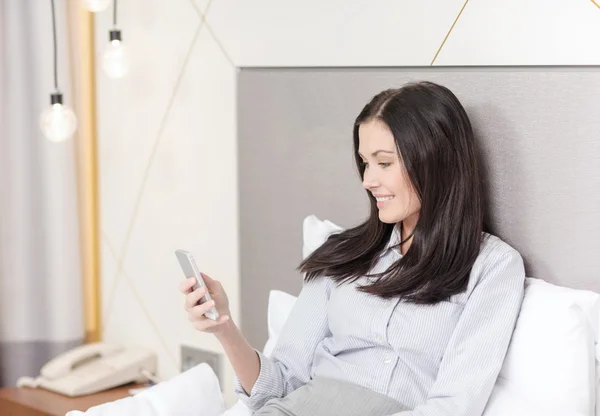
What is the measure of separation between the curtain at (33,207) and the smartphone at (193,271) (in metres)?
1.05

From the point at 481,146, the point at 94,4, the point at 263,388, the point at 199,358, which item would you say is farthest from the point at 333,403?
the point at 94,4

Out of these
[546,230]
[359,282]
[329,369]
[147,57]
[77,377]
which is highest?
[147,57]

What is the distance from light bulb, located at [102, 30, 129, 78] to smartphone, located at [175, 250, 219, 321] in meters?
0.83

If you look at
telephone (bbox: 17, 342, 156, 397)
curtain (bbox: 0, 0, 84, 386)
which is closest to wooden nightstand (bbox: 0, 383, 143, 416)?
telephone (bbox: 17, 342, 156, 397)

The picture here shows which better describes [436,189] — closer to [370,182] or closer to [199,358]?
[370,182]

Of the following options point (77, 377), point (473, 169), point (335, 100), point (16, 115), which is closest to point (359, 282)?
point (473, 169)

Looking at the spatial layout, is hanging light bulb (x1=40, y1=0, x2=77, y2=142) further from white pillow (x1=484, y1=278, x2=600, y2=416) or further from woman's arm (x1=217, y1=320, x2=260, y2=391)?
white pillow (x1=484, y1=278, x2=600, y2=416)

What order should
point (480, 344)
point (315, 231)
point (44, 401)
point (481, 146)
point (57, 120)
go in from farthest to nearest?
point (44, 401) → point (57, 120) → point (315, 231) → point (481, 146) → point (480, 344)

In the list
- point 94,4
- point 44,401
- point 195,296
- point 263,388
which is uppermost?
point 94,4

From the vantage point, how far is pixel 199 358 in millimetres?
2346

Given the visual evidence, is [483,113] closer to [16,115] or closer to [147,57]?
[147,57]

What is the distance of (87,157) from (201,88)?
20.0 inches

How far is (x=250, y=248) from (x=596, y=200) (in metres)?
0.91

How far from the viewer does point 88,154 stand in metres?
2.54
